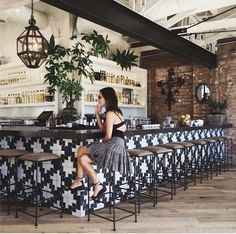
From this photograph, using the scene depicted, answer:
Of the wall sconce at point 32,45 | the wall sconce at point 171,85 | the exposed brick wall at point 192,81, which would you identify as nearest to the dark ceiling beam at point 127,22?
the wall sconce at point 32,45

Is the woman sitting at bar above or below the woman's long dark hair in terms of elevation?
below

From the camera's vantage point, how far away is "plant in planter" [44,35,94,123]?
5.73 meters

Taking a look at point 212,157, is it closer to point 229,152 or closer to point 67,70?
point 229,152

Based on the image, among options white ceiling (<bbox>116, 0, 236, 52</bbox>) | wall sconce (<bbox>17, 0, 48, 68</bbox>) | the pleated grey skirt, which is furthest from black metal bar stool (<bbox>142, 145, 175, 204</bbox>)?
wall sconce (<bbox>17, 0, 48, 68</bbox>)

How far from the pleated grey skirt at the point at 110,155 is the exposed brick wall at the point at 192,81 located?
4426 mm

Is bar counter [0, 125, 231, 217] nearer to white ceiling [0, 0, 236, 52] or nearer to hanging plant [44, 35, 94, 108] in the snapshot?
hanging plant [44, 35, 94, 108]

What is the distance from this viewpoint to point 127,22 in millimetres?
4531

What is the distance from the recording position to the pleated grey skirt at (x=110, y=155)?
3.35m

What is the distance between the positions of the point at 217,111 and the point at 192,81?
3.80ft

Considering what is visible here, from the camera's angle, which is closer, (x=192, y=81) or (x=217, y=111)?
(x=217, y=111)

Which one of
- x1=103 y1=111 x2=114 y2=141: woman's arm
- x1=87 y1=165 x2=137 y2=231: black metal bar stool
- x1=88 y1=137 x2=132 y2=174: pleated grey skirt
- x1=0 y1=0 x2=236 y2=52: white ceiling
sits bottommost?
x1=87 y1=165 x2=137 y2=231: black metal bar stool

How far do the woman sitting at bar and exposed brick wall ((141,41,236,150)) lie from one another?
4260 mm

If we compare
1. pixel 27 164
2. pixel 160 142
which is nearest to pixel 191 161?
pixel 160 142

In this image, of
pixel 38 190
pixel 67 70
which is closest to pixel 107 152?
pixel 38 190
